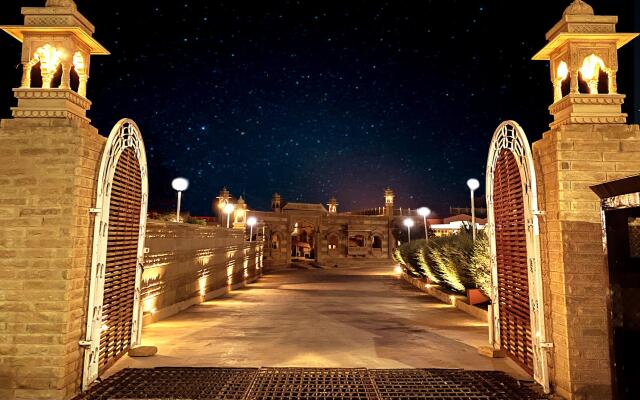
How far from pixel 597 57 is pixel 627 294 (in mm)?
3149

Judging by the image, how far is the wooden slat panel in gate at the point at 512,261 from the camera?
5074mm

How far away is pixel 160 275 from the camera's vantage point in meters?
9.34

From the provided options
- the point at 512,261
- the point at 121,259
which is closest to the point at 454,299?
the point at 512,261

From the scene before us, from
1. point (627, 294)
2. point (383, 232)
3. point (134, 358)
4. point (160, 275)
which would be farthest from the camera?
point (383, 232)

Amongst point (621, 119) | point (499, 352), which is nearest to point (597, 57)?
point (621, 119)

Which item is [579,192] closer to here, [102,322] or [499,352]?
[499,352]

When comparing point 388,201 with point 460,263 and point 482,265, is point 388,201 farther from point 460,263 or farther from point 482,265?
point 482,265

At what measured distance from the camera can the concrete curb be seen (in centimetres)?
885

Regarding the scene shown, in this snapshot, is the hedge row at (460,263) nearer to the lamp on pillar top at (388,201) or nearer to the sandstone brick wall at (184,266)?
the sandstone brick wall at (184,266)

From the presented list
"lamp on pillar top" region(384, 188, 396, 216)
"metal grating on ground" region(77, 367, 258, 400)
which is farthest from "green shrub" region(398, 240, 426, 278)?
"lamp on pillar top" region(384, 188, 396, 216)

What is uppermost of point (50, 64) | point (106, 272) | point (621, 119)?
point (50, 64)

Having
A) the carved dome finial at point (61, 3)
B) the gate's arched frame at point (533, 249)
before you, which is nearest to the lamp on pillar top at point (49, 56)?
the carved dome finial at point (61, 3)

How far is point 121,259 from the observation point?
550 centimetres

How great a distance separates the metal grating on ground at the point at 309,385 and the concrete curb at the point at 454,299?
161 inches
